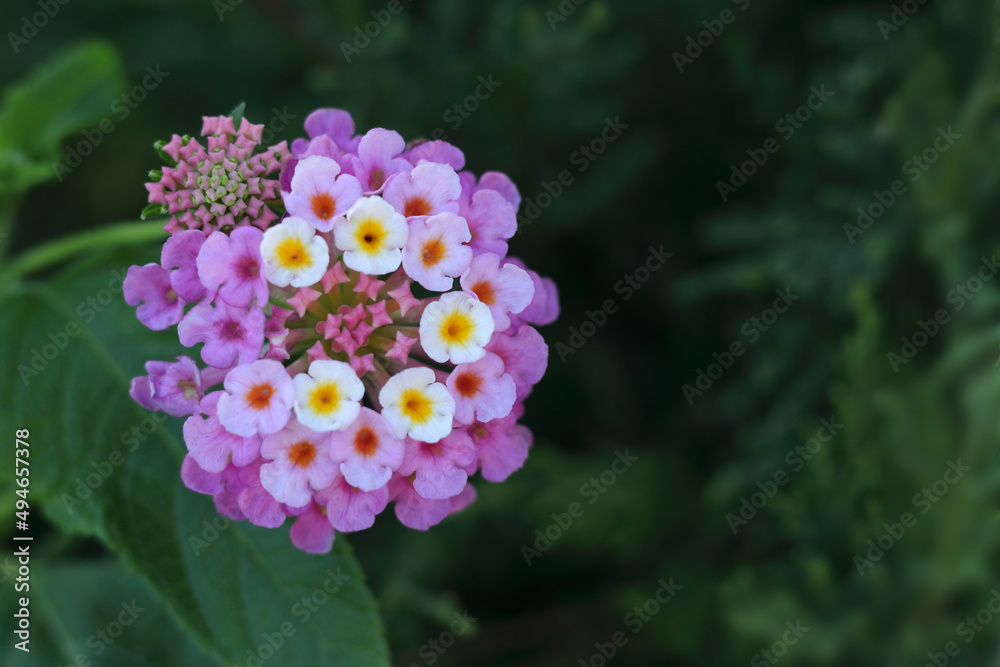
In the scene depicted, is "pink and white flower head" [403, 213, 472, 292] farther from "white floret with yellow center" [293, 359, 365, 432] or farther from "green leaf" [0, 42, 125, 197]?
"green leaf" [0, 42, 125, 197]

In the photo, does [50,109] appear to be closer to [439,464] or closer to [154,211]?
[154,211]

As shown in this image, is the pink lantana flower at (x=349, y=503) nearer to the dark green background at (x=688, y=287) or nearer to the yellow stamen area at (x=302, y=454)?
the yellow stamen area at (x=302, y=454)

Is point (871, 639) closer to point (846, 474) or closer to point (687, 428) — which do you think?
point (846, 474)

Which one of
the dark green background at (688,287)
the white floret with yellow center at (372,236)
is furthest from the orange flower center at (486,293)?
the dark green background at (688,287)

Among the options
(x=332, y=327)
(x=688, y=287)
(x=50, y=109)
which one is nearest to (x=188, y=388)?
(x=332, y=327)

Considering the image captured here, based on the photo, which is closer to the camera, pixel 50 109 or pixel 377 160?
pixel 377 160

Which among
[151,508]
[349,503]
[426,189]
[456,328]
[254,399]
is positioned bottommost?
[151,508]

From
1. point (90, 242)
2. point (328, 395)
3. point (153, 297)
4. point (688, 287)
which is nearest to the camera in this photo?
point (328, 395)
